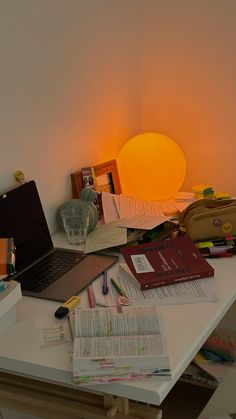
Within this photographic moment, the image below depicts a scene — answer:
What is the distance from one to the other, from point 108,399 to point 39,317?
256mm

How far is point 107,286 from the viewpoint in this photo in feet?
4.49

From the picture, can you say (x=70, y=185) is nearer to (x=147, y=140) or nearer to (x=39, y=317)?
(x=147, y=140)

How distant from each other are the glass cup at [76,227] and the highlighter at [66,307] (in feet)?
1.34

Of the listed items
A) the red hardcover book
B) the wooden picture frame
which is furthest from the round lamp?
the red hardcover book

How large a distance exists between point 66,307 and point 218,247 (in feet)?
1.80

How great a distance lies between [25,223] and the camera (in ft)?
5.10

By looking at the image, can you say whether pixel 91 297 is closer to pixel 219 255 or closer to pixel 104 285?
pixel 104 285

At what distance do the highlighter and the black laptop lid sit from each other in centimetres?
27

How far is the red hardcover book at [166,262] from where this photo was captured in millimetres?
1350

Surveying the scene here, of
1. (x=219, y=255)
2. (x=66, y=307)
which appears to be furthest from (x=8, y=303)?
(x=219, y=255)

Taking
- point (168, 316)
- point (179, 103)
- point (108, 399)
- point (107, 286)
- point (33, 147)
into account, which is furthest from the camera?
point (179, 103)

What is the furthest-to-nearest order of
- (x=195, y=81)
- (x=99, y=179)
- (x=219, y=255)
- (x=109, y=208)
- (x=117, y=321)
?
(x=195, y=81) → (x=99, y=179) → (x=109, y=208) → (x=219, y=255) → (x=117, y=321)

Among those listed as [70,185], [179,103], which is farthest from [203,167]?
[70,185]

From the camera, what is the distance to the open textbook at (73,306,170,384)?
0.98 meters
